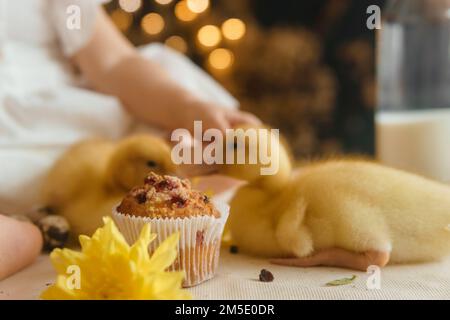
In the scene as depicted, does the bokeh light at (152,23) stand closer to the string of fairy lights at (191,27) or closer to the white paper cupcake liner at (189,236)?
the string of fairy lights at (191,27)

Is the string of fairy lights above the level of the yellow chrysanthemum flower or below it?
above

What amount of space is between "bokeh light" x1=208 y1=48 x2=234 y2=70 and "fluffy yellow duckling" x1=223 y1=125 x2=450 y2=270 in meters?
1.54

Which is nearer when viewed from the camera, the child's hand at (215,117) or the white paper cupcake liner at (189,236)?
the white paper cupcake liner at (189,236)

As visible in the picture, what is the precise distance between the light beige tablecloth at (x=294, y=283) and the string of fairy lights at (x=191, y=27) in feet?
5.18

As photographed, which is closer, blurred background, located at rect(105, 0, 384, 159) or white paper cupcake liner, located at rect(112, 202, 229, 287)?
white paper cupcake liner, located at rect(112, 202, 229, 287)

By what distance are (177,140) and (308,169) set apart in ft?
0.90

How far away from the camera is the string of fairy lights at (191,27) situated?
2369mm

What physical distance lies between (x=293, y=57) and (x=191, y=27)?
0.39 metres

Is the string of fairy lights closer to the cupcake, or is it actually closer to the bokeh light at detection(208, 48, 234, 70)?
the bokeh light at detection(208, 48, 234, 70)

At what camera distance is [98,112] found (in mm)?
1248

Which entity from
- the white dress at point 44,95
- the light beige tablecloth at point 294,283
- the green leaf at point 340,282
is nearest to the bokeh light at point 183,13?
the white dress at point 44,95

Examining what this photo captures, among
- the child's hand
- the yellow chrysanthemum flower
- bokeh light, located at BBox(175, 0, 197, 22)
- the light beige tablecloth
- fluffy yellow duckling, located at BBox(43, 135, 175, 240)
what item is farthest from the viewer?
bokeh light, located at BBox(175, 0, 197, 22)

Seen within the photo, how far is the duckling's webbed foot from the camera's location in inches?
34.0

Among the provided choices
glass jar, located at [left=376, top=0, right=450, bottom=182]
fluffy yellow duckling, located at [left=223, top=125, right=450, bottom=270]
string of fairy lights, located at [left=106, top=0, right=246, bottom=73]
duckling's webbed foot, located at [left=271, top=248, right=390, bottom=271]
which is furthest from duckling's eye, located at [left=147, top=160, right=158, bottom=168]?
string of fairy lights, located at [left=106, top=0, right=246, bottom=73]
